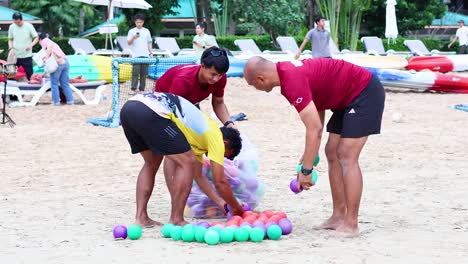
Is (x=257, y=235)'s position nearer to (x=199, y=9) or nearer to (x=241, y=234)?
(x=241, y=234)

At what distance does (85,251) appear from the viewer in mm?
5926

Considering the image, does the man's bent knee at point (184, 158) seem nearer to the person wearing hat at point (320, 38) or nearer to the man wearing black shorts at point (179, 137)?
the man wearing black shorts at point (179, 137)

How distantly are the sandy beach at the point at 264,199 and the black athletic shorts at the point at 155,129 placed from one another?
630 mm

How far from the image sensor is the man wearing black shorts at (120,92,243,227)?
6320mm

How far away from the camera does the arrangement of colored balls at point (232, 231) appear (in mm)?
Result: 6141

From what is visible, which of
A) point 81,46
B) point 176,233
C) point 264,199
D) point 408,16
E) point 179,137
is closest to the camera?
point 176,233

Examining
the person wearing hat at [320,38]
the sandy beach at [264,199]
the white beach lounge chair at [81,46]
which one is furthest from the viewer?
the white beach lounge chair at [81,46]

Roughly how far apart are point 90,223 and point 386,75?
13.7 m

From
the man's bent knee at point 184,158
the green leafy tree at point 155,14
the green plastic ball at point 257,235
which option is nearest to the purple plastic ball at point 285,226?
the green plastic ball at point 257,235

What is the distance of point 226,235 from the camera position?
20.1 feet

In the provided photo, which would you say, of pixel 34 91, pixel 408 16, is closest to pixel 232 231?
pixel 34 91

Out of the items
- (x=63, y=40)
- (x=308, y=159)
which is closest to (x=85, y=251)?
(x=308, y=159)

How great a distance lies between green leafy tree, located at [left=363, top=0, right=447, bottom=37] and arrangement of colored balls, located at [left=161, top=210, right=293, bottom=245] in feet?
114

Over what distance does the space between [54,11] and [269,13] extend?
432 inches
